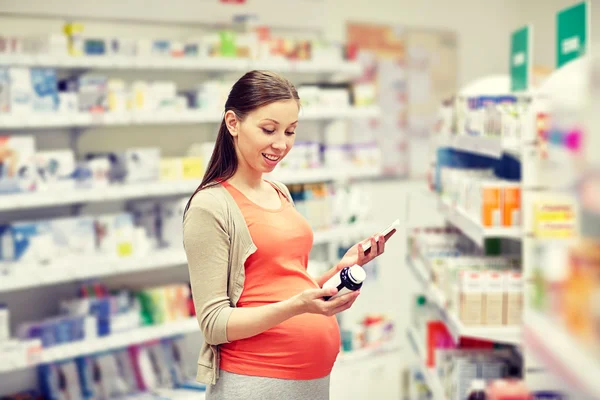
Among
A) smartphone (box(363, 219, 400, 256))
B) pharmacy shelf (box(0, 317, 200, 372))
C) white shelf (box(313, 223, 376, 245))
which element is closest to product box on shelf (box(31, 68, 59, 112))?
pharmacy shelf (box(0, 317, 200, 372))

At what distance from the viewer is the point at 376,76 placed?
22.2ft

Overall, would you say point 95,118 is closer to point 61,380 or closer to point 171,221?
point 171,221

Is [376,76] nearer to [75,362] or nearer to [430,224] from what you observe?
[430,224]

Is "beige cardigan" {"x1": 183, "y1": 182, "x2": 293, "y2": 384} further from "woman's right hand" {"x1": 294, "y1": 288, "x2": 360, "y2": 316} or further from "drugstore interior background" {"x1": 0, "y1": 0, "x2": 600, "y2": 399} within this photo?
"drugstore interior background" {"x1": 0, "y1": 0, "x2": 600, "y2": 399}

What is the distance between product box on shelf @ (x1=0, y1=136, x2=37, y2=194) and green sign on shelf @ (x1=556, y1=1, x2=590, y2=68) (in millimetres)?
2685

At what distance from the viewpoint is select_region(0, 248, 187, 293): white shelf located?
13.5 feet

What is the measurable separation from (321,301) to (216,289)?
28cm

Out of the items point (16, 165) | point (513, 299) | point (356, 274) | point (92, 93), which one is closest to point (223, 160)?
point (356, 274)

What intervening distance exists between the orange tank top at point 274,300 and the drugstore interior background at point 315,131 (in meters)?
2.32

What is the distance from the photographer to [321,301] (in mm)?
1995

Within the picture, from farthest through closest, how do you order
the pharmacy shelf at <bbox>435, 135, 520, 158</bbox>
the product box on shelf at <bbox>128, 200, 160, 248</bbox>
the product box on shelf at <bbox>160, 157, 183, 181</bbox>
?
the product box on shelf at <bbox>128, 200, 160, 248</bbox>, the product box on shelf at <bbox>160, 157, 183, 181</bbox>, the pharmacy shelf at <bbox>435, 135, 520, 158</bbox>

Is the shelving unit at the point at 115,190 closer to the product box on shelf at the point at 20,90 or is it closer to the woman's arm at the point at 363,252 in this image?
the product box on shelf at the point at 20,90

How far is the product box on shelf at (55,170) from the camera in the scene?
4.27 m

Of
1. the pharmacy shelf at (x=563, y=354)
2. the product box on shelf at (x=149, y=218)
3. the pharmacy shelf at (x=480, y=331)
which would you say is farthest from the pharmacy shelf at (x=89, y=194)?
the pharmacy shelf at (x=563, y=354)
